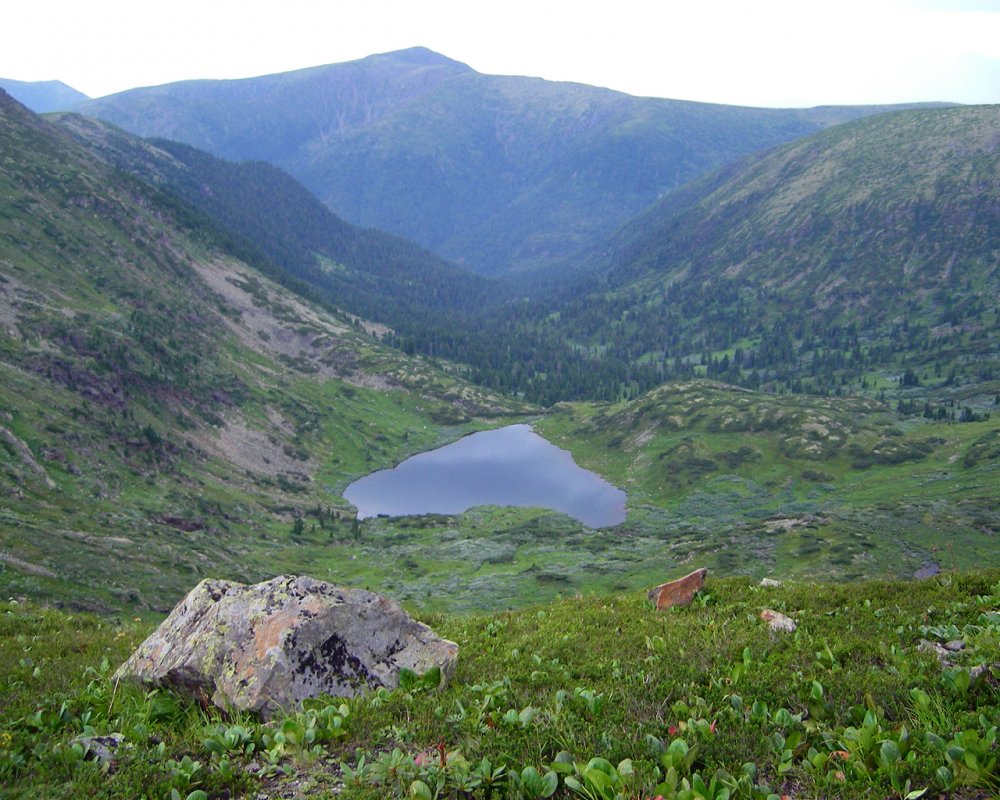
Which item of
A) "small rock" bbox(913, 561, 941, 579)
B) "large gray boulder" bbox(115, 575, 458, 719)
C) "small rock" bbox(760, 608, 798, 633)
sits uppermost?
"large gray boulder" bbox(115, 575, 458, 719)

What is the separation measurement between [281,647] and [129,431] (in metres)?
122

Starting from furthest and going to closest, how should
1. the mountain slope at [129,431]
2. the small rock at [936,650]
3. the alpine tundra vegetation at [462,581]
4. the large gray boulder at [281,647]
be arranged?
1. the mountain slope at [129,431]
2. the large gray boulder at [281,647]
3. the small rock at [936,650]
4. the alpine tundra vegetation at [462,581]

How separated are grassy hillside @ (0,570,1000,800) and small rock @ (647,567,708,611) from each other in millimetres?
3916

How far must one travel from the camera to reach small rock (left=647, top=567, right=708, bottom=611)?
20328 millimetres

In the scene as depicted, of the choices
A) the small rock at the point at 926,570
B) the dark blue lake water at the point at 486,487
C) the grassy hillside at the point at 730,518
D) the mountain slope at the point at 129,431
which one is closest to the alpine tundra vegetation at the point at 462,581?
the small rock at the point at 926,570

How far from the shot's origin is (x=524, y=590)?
3666 inches

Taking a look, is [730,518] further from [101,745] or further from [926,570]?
[101,745]

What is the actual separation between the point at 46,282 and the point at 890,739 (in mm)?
180364

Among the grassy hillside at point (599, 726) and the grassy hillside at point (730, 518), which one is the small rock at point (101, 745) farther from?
the grassy hillside at point (730, 518)

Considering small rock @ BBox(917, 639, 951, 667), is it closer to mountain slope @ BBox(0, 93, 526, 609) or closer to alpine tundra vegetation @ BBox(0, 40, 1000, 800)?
alpine tundra vegetation @ BBox(0, 40, 1000, 800)

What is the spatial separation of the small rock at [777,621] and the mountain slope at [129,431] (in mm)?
58395

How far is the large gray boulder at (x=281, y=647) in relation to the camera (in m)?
12.8

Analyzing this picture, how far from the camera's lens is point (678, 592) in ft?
→ 67.9

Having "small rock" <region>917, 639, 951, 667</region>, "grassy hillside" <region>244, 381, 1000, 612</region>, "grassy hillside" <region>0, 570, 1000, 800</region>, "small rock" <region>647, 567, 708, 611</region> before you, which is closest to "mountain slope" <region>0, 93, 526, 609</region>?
"grassy hillside" <region>244, 381, 1000, 612</region>
